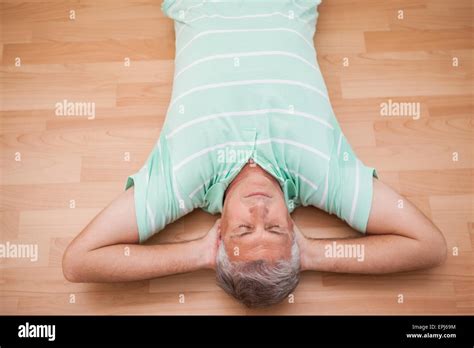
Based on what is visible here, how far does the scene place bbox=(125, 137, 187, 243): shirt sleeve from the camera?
1292mm

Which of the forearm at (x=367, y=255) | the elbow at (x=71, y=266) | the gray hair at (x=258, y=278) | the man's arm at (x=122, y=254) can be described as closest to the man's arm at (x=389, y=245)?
the forearm at (x=367, y=255)

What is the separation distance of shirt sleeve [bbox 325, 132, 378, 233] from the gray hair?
19 cm

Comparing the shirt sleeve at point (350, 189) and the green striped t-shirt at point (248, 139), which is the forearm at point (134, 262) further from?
the shirt sleeve at point (350, 189)

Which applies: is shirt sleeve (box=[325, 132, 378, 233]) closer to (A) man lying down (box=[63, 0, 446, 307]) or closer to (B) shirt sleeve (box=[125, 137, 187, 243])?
(A) man lying down (box=[63, 0, 446, 307])

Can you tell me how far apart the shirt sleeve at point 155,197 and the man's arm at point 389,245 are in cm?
39

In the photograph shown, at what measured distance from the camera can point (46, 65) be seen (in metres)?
1.69

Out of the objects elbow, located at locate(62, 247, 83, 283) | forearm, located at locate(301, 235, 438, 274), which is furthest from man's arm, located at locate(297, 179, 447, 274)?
elbow, located at locate(62, 247, 83, 283)

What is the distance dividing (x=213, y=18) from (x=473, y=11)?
1012 mm

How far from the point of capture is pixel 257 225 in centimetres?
117

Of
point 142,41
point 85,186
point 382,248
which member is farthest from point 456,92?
point 85,186

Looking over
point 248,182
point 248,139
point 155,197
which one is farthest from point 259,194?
point 155,197

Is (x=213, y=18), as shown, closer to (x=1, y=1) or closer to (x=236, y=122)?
(x=236, y=122)

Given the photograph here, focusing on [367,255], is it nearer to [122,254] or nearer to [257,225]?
[257,225]

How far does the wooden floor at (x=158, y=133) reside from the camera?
1.36m
